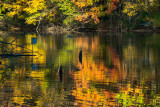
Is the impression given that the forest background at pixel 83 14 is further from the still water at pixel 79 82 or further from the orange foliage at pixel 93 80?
the still water at pixel 79 82

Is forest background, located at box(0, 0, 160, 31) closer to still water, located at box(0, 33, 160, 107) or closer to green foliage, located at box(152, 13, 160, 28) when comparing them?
green foliage, located at box(152, 13, 160, 28)

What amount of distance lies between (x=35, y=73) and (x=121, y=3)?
137 ft

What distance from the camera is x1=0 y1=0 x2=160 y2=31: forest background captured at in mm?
54094

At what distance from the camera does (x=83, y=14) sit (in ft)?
179

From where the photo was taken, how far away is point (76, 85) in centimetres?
1352

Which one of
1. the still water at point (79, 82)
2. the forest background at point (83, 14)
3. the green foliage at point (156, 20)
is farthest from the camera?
the green foliage at point (156, 20)

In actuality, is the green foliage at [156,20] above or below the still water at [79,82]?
above

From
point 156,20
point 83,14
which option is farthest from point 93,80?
point 156,20

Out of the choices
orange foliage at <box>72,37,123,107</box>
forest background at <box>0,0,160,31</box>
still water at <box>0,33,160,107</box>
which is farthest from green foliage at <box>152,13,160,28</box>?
still water at <box>0,33,160,107</box>

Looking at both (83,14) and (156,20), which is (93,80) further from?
(156,20)

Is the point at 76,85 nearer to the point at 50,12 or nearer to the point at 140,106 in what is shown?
the point at 140,106

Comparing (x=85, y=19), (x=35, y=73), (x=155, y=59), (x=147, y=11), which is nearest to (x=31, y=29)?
(x=85, y=19)

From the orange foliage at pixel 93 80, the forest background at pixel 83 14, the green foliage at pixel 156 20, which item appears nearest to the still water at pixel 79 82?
the orange foliage at pixel 93 80

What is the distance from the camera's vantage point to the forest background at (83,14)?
5409 centimetres
